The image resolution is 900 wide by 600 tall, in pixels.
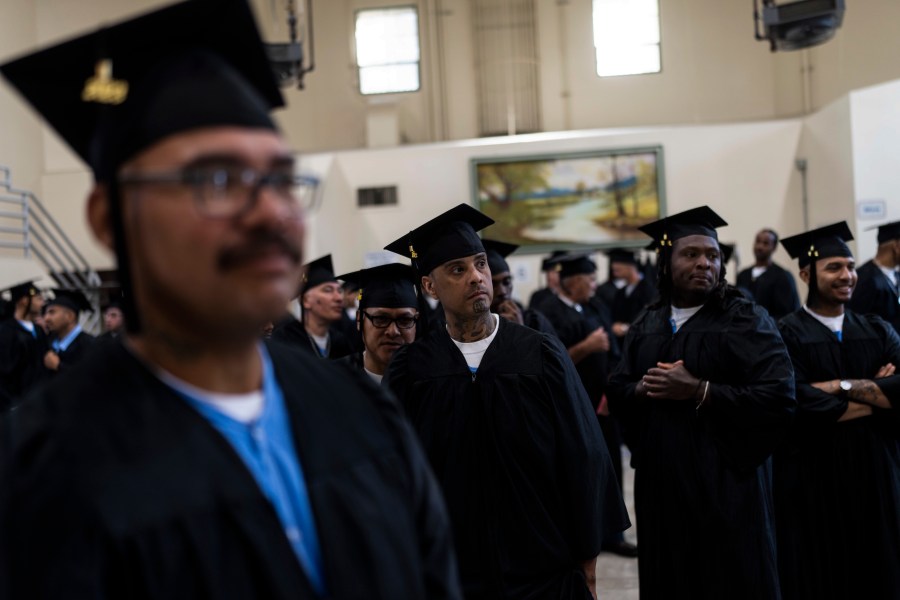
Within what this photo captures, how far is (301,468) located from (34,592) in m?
0.46

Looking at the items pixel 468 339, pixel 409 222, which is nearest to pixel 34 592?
pixel 468 339

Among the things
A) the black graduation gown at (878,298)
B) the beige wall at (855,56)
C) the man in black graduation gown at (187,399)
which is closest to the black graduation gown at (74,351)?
the black graduation gown at (878,298)

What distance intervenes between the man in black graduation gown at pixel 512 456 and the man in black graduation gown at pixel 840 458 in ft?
5.75

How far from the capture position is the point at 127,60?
5.35 feet

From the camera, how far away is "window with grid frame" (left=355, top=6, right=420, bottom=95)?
1789cm

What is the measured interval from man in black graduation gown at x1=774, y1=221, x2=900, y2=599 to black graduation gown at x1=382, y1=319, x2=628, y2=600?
70.5 inches

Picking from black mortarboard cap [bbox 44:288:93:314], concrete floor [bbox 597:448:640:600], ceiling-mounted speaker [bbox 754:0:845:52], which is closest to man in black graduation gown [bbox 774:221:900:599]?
concrete floor [bbox 597:448:640:600]

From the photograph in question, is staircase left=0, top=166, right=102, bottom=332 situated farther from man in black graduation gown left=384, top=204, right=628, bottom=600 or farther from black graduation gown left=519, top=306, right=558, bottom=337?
man in black graduation gown left=384, top=204, right=628, bottom=600

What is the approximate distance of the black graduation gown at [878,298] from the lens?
25.9 feet

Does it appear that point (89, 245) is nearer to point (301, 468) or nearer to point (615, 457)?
point (615, 457)

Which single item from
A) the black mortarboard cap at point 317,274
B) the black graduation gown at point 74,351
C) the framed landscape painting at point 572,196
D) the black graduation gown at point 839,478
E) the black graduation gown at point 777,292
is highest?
the framed landscape painting at point 572,196

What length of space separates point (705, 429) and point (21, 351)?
8.20 m

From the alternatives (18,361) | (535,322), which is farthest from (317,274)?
(18,361)

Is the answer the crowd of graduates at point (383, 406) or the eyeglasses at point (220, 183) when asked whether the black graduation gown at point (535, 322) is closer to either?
the crowd of graduates at point (383, 406)
